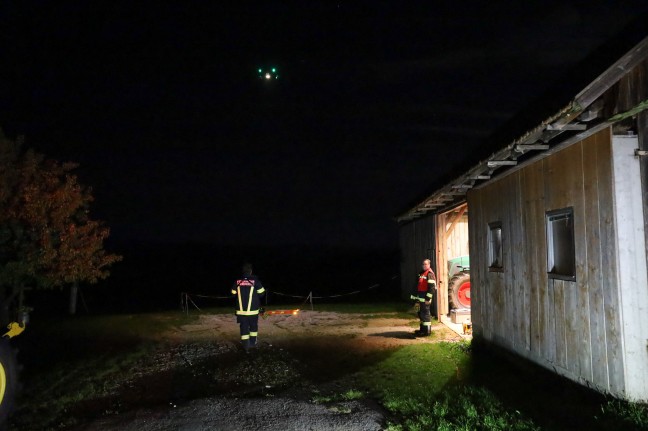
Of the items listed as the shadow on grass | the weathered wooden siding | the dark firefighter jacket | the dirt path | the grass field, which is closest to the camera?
the shadow on grass

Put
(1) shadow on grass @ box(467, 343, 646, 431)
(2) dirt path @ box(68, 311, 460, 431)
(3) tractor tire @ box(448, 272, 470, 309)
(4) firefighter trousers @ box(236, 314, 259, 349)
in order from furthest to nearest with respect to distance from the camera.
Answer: (3) tractor tire @ box(448, 272, 470, 309) → (4) firefighter trousers @ box(236, 314, 259, 349) → (2) dirt path @ box(68, 311, 460, 431) → (1) shadow on grass @ box(467, 343, 646, 431)

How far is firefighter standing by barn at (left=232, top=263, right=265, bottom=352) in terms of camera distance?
10.5 metres

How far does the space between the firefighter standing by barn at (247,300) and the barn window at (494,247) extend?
15.0 ft

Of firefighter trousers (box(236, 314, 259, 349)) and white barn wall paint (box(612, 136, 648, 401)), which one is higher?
white barn wall paint (box(612, 136, 648, 401))

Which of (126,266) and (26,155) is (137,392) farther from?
(126,266)

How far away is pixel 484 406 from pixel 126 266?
69.7 meters

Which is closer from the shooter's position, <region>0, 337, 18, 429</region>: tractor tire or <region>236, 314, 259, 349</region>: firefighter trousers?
<region>0, 337, 18, 429</region>: tractor tire

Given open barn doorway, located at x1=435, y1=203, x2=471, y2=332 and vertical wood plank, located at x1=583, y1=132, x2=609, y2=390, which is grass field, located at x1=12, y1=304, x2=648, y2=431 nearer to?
vertical wood plank, located at x1=583, y1=132, x2=609, y2=390

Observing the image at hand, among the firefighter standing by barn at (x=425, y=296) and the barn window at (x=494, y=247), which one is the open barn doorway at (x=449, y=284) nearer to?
the firefighter standing by barn at (x=425, y=296)

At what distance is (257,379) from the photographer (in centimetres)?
824

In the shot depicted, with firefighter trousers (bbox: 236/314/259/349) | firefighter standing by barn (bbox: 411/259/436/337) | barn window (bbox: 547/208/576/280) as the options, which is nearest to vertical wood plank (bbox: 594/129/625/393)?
barn window (bbox: 547/208/576/280)

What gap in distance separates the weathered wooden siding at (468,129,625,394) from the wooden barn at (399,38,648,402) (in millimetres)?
15

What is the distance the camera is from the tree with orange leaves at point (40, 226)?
52.3 feet

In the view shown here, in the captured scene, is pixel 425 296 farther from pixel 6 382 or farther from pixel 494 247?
pixel 6 382
